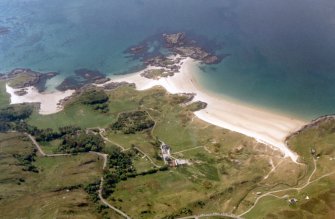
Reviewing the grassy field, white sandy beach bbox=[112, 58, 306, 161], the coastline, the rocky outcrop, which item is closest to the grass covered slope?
the rocky outcrop

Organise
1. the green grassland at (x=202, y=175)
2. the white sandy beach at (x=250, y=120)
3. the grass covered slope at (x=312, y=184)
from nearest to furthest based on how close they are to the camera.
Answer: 1. the grass covered slope at (x=312, y=184)
2. the green grassland at (x=202, y=175)
3. the white sandy beach at (x=250, y=120)

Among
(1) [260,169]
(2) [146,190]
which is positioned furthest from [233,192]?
(2) [146,190]

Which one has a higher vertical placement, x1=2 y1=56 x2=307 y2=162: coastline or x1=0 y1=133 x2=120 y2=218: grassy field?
x1=2 y1=56 x2=307 y2=162: coastline

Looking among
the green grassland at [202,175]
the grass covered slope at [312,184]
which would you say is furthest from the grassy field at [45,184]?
the grass covered slope at [312,184]

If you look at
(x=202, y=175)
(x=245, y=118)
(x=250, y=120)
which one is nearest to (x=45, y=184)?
(x=202, y=175)

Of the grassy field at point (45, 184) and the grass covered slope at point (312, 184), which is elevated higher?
the grass covered slope at point (312, 184)

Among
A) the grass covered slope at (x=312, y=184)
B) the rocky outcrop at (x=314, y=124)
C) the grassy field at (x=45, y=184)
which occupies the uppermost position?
the rocky outcrop at (x=314, y=124)

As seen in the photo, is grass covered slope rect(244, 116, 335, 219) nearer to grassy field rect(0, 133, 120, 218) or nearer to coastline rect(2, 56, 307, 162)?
coastline rect(2, 56, 307, 162)

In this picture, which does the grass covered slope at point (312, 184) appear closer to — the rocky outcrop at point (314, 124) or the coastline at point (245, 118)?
the rocky outcrop at point (314, 124)
